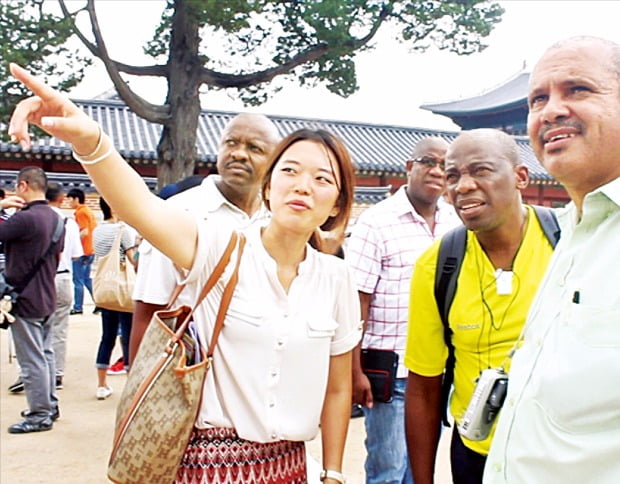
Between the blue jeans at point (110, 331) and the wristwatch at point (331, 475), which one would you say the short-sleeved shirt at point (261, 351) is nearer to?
the wristwatch at point (331, 475)

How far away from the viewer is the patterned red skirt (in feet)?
5.25

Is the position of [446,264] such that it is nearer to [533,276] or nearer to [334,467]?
[533,276]

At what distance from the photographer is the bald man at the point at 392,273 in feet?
9.25

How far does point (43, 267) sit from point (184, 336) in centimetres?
359

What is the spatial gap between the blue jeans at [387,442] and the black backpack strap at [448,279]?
776mm

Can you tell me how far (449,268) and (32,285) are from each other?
371cm

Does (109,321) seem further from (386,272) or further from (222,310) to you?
(222,310)

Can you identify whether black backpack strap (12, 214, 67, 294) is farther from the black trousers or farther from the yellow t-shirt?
the black trousers

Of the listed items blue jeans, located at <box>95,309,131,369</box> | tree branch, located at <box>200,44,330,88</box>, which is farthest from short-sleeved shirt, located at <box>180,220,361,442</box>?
tree branch, located at <box>200,44,330,88</box>

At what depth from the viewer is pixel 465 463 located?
198 cm

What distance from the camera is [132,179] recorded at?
1438mm

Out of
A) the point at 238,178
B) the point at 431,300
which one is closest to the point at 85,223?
the point at 238,178

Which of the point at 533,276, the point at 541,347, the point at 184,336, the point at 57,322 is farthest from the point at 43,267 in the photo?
the point at 541,347

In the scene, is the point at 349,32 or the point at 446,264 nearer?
the point at 446,264
